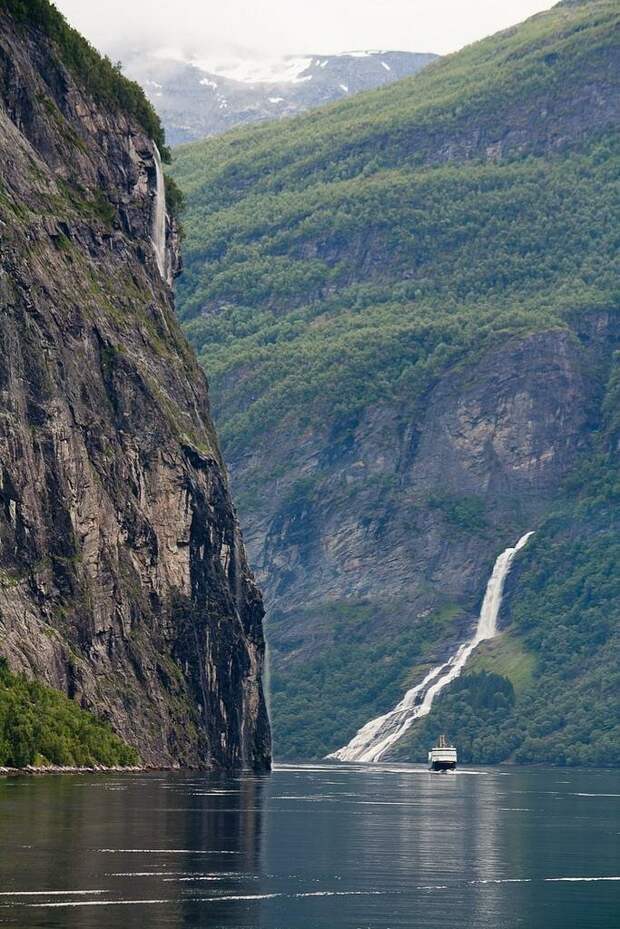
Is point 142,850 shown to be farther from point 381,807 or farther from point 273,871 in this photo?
point 381,807

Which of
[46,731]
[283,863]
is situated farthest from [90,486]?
[283,863]

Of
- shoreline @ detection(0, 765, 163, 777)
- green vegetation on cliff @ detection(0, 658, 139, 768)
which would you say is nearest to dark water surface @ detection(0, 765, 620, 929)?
shoreline @ detection(0, 765, 163, 777)

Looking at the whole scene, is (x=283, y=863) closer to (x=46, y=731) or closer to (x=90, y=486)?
(x=46, y=731)

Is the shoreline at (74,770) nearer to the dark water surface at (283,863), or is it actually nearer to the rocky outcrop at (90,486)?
the rocky outcrop at (90,486)

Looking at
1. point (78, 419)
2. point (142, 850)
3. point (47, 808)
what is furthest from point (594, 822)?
point (78, 419)

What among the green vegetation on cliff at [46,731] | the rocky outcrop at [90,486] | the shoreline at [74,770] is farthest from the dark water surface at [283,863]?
the rocky outcrop at [90,486]

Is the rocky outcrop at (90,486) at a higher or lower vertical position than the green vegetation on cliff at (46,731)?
higher

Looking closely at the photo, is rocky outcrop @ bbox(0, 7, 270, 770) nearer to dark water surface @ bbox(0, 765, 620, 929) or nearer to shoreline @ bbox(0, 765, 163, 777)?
shoreline @ bbox(0, 765, 163, 777)
